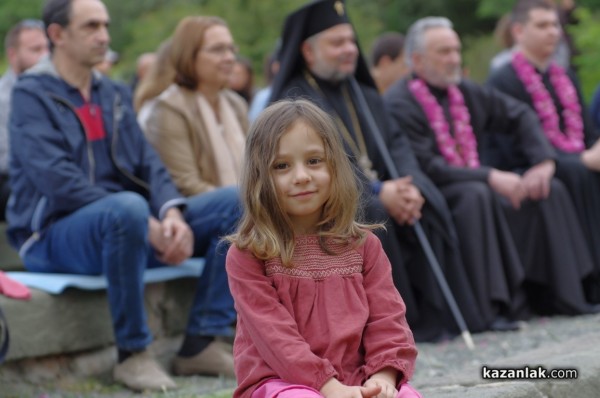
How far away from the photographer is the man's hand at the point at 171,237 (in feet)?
19.8

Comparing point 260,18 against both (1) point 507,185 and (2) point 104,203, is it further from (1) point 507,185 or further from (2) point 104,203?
(2) point 104,203

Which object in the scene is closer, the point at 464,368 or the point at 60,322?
the point at 60,322

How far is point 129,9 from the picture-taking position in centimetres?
2134

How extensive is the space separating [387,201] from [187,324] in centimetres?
138

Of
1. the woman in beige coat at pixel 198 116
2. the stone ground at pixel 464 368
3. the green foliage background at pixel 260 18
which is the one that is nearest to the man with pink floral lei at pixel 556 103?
the stone ground at pixel 464 368

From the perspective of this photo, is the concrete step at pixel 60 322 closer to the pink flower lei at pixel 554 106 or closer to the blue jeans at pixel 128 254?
the blue jeans at pixel 128 254

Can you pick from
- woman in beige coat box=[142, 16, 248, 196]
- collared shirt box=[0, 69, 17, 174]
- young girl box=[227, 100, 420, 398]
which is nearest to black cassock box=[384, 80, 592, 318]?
woman in beige coat box=[142, 16, 248, 196]

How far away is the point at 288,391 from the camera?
340 centimetres

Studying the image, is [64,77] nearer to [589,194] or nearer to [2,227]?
[2,227]

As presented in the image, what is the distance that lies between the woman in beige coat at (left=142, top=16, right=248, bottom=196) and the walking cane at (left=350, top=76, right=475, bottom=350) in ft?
2.69

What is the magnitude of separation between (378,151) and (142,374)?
2.36 metres

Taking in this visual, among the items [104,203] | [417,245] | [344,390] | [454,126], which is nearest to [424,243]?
[417,245]

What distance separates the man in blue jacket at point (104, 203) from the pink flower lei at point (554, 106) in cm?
309

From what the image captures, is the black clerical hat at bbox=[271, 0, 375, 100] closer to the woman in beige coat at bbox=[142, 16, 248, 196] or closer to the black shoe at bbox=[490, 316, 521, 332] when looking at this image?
the woman in beige coat at bbox=[142, 16, 248, 196]
